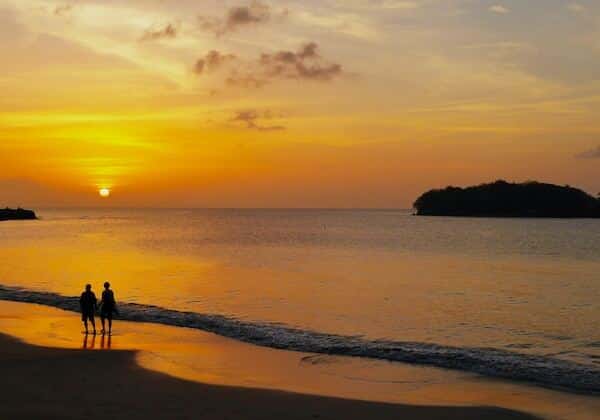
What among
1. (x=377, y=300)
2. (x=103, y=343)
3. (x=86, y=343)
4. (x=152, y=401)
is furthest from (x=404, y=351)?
(x=377, y=300)

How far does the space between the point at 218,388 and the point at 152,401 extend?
1819 mm

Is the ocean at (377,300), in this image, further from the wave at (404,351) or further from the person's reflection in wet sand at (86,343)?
the person's reflection in wet sand at (86,343)

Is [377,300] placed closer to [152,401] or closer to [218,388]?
[218,388]

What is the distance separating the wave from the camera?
688 inches

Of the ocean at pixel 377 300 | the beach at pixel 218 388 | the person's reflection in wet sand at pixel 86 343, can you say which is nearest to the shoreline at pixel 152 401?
the beach at pixel 218 388

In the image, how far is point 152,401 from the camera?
1402 cm

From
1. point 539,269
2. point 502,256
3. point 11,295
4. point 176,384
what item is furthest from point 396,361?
point 502,256

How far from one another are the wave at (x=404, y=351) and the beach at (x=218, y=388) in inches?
38.4

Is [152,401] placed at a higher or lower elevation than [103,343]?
higher

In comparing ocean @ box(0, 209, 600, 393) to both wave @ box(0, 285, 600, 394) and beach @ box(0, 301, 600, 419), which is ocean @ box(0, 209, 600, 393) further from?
beach @ box(0, 301, 600, 419)

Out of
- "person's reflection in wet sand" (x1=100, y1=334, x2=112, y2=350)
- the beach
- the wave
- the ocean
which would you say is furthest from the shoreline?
the ocean

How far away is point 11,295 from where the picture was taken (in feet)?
111

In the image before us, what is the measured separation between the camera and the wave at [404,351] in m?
17.5

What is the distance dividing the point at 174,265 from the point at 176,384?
39801 mm
